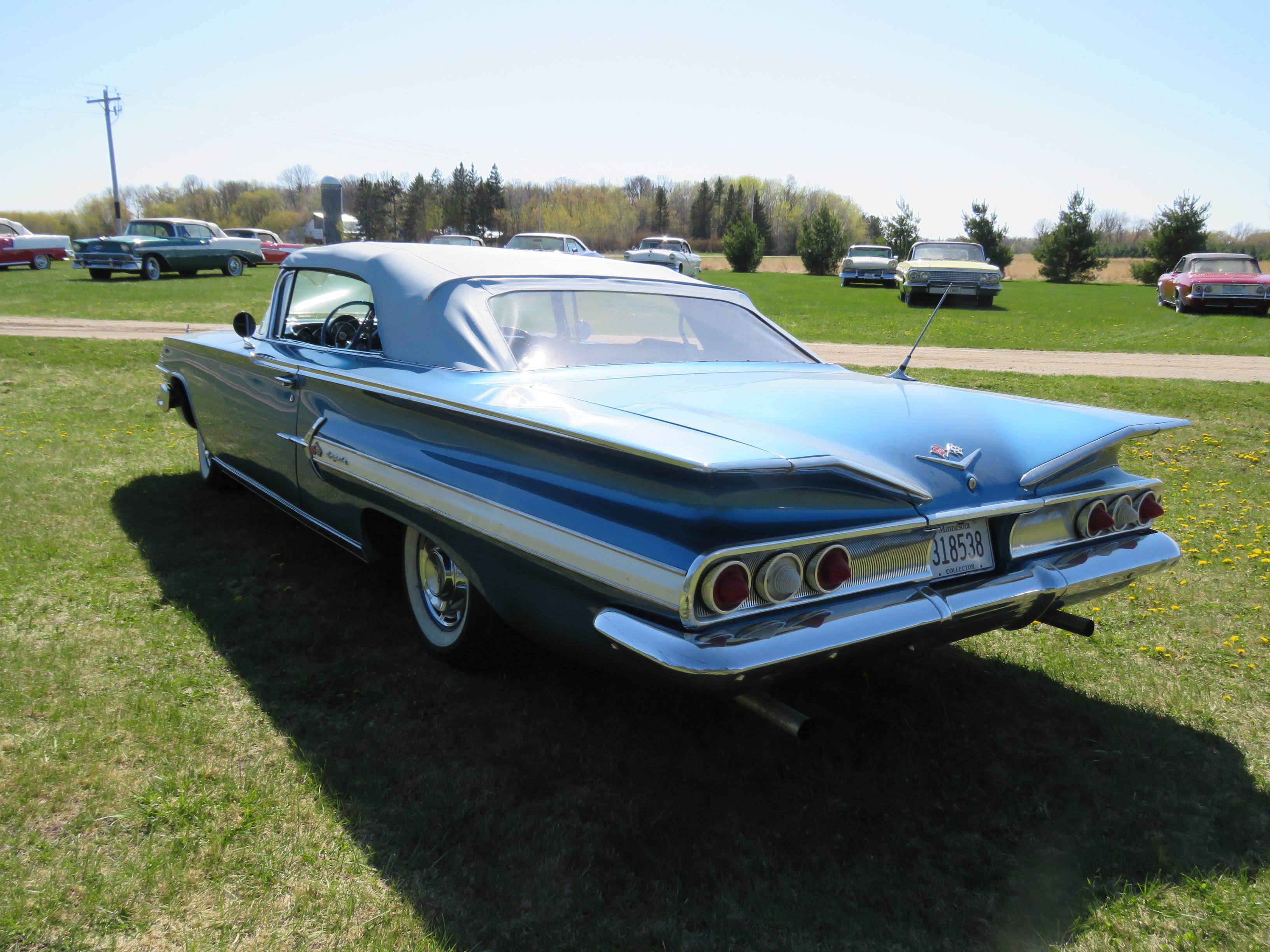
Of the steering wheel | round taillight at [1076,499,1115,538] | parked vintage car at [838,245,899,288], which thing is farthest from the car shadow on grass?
parked vintage car at [838,245,899,288]

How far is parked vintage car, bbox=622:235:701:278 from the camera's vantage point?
28.3 m

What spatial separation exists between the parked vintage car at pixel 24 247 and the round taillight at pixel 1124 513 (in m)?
29.9

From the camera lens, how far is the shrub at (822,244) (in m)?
39.4

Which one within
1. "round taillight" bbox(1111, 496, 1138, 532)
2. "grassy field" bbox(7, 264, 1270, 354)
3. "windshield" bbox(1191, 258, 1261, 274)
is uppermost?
"windshield" bbox(1191, 258, 1261, 274)

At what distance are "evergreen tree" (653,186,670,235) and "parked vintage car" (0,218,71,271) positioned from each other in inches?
2687

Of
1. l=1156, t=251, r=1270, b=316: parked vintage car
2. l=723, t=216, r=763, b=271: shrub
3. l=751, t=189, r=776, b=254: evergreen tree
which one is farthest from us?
l=751, t=189, r=776, b=254: evergreen tree

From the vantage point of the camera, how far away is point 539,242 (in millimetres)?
24141

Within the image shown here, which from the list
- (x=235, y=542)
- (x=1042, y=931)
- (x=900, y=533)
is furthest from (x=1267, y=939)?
(x=235, y=542)

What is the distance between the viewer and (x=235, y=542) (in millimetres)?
4637

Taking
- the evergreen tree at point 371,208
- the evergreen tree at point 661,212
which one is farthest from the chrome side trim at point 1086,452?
the evergreen tree at point 661,212

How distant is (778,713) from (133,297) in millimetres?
19451

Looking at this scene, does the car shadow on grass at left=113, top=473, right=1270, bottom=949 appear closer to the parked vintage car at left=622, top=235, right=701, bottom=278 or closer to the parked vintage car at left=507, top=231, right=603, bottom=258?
the parked vintage car at left=507, top=231, right=603, bottom=258

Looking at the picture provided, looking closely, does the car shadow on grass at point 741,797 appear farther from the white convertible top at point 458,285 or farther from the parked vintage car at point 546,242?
the parked vintage car at point 546,242

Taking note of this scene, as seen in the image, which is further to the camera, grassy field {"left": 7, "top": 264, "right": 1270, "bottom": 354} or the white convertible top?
grassy field {"left": 7, "top": 264, "right": 1270, "bottom": 354}
